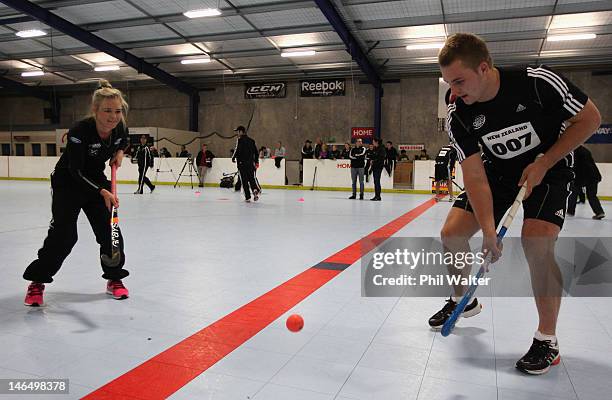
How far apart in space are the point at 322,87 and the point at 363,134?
9.01ft

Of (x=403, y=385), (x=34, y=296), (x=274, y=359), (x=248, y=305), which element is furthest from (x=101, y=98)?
(x=403, y=385)

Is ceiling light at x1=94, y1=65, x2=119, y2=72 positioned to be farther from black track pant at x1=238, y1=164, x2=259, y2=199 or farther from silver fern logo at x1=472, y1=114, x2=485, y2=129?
silver fern logo at x1=472, y1=114, x2=485, y2=129

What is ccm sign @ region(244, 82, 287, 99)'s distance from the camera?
20.2m

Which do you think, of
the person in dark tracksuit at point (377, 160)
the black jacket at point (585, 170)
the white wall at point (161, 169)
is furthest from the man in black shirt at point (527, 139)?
the white wall at point (161, 169)

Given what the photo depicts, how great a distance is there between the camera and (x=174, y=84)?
66.1ft

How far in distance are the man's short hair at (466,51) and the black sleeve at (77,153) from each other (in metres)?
2.02

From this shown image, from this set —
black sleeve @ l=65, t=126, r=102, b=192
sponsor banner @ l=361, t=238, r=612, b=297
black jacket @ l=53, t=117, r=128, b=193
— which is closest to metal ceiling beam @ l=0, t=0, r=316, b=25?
sponsor banner @ l=361, t=238, r=612, b=297

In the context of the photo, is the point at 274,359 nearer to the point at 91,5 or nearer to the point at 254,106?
the point at 91,5

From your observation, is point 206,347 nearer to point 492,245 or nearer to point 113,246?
point 113,246

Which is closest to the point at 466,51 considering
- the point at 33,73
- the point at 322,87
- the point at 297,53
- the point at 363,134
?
the point at 297,53

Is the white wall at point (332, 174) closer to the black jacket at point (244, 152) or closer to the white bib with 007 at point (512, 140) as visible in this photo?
the black jacket at point (244, 152)

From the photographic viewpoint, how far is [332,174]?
575 inches

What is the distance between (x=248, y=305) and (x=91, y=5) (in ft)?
43.7

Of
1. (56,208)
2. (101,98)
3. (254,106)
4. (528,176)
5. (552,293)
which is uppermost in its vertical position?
(254,106)
